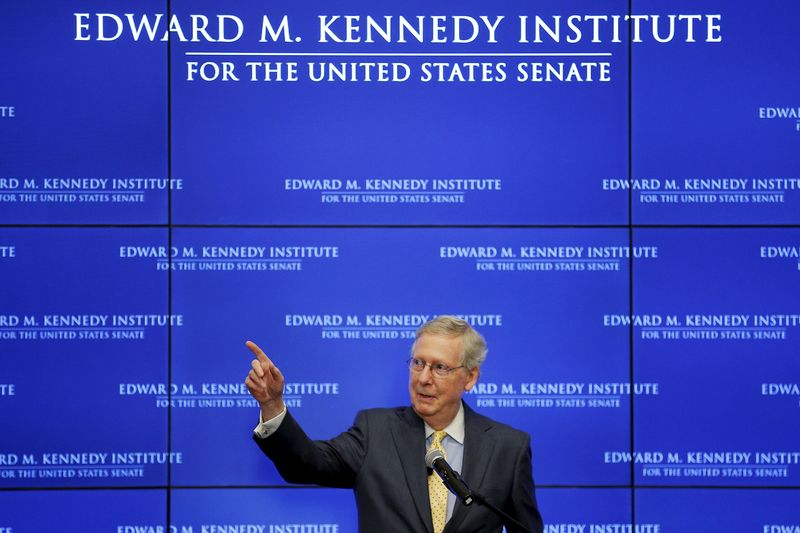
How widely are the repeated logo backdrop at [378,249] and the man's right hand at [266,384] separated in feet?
4.23

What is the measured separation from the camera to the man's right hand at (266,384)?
91.8 inches

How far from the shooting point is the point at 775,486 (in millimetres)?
3719

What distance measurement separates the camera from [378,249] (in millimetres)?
3721

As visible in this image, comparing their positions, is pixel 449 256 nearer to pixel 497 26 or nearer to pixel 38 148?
pixel 497 26

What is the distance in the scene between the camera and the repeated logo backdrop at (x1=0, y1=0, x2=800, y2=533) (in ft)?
12.0

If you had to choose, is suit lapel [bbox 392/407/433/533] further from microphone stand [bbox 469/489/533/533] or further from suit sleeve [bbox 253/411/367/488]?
microphone stand [bbox 469/489/533/533]

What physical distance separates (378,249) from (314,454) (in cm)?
136

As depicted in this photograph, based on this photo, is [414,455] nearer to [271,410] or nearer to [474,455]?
[474,455]

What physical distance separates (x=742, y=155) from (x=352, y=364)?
66.7 inches

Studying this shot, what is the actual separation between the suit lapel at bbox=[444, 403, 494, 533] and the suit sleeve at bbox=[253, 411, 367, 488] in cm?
27

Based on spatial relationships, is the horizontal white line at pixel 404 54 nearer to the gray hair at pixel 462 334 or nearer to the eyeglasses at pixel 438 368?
the gray hair at pixel 462 334

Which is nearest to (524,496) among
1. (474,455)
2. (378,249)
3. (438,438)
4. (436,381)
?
(474,455)

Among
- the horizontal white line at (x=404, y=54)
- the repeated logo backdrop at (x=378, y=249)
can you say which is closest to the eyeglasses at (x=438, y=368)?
the repeated logo backdrop at (x=378, y=249)

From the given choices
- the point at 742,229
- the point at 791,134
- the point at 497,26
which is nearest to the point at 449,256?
the point at 497,26
